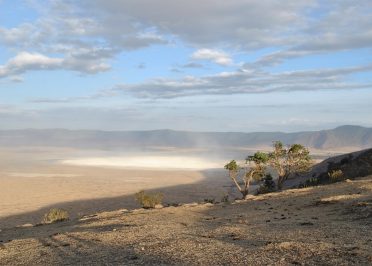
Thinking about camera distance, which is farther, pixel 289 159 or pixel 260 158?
pixel 289 159

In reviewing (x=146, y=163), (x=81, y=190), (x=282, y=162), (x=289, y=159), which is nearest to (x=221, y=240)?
(x=289, y=159)

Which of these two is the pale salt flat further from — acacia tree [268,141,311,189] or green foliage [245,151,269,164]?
green foliage [245,151,269,164]

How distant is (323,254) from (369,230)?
4.04 metres

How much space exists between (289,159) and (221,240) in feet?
89.2

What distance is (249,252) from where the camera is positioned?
12.9 m

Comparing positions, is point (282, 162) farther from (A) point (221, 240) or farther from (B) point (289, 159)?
(A) point (221, 240)

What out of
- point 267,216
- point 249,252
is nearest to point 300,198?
point 267,216

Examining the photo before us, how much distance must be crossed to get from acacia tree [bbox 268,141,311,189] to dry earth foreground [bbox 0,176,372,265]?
53.2 feet

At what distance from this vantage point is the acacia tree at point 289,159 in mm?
40375

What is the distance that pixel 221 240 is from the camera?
15000mm

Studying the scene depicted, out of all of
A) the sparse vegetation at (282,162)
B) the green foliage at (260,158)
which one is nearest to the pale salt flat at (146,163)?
the sparse vegetation at (282,162)

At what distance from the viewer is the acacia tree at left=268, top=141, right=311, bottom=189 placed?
40375mm

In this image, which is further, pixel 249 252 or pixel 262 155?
pixel 262 155

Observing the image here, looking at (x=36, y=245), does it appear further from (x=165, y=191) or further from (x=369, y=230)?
(x=165, y=191)
